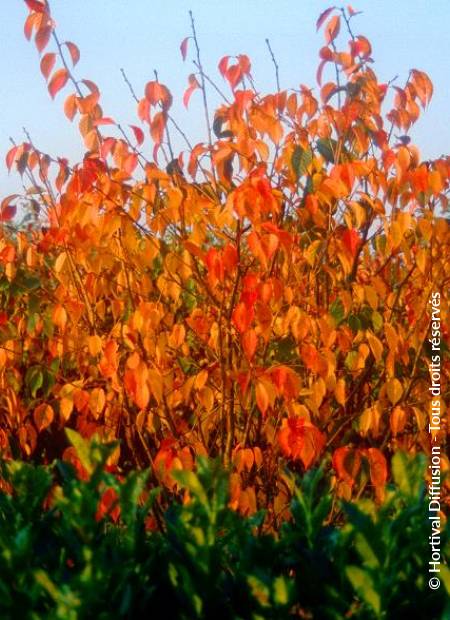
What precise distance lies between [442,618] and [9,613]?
2.83 feet

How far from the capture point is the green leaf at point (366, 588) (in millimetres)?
2062

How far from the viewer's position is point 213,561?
2189 millimetres

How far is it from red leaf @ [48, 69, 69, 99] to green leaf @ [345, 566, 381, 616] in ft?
8.40

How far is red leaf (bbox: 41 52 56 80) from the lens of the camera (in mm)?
4004

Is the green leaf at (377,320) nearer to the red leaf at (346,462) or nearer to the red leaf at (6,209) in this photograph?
the red leaf at (346,462)

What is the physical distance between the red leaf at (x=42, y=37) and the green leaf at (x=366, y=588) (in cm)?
→ 264

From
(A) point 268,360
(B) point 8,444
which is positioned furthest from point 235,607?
(B) point 8,444

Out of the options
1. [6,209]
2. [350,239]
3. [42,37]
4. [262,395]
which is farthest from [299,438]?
[42,37]

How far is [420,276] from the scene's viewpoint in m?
4.36

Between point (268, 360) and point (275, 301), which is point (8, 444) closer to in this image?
point (268, 360)

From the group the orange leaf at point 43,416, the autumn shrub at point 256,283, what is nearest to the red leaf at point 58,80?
the autumn shrub at point 256,283

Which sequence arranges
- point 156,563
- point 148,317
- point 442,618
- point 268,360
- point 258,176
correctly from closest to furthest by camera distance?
point 442,618 → point 156,563 → point 258,176 → point 148,317 → point 268,360

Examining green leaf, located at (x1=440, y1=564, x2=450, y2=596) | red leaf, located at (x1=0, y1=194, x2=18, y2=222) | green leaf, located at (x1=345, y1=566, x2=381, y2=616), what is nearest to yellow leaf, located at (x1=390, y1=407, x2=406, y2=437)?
red leaf, located at (x1=0, y1=194, x2=18, y2=222)

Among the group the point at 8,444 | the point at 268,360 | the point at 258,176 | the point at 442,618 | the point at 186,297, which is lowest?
the point at 442,618
